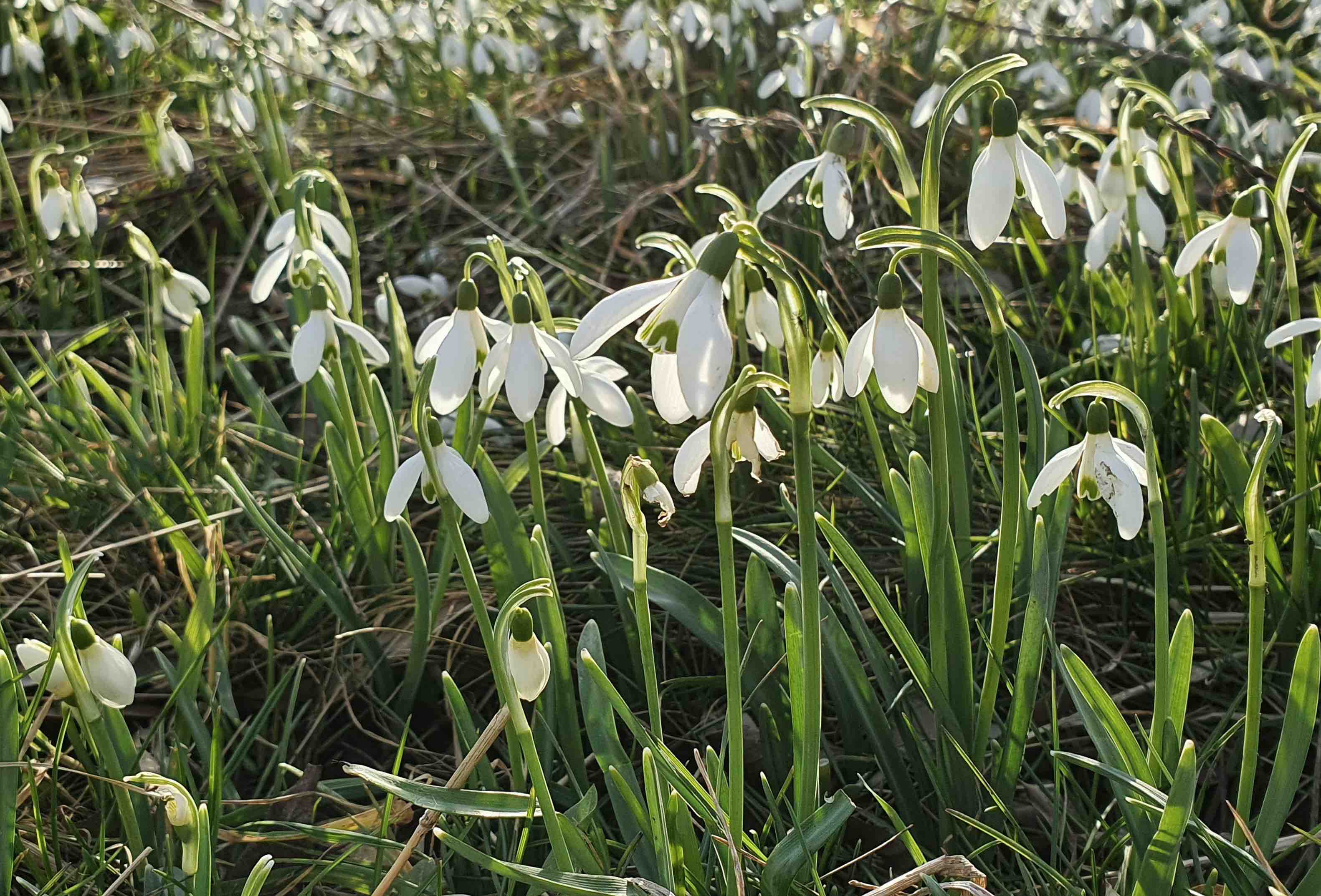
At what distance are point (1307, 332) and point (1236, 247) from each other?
0.63ft

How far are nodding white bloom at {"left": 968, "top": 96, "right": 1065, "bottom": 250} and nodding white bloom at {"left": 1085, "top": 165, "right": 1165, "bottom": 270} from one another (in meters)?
0.90

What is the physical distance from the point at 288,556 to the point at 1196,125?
8.08 feet

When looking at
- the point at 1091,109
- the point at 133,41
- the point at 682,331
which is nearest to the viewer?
the point at 682,331

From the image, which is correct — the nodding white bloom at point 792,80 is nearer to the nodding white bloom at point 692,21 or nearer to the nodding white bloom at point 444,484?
the nodding white bloom at point 692,21

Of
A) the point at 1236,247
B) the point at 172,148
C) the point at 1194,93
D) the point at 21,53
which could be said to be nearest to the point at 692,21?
the point at 1194,93

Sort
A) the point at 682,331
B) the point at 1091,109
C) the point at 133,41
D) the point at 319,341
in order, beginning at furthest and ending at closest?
the point at 133,41
the point at 1091,109
the point at 319,341
the point at 682,331

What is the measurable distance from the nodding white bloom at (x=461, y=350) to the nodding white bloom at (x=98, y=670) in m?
0.40

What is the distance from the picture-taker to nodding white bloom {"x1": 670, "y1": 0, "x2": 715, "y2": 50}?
3.16 meters

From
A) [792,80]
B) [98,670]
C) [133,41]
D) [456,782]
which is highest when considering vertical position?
[133,41]

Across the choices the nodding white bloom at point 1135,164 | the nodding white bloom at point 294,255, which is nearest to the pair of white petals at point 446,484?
the nodding white bloom at point 294,255

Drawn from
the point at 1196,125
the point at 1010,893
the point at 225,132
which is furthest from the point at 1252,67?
the point at 225,132

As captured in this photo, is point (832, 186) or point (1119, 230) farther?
point (1119, 230)

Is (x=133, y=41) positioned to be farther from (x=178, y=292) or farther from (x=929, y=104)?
(x=929, y=104)

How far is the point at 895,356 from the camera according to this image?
3.17 ft
